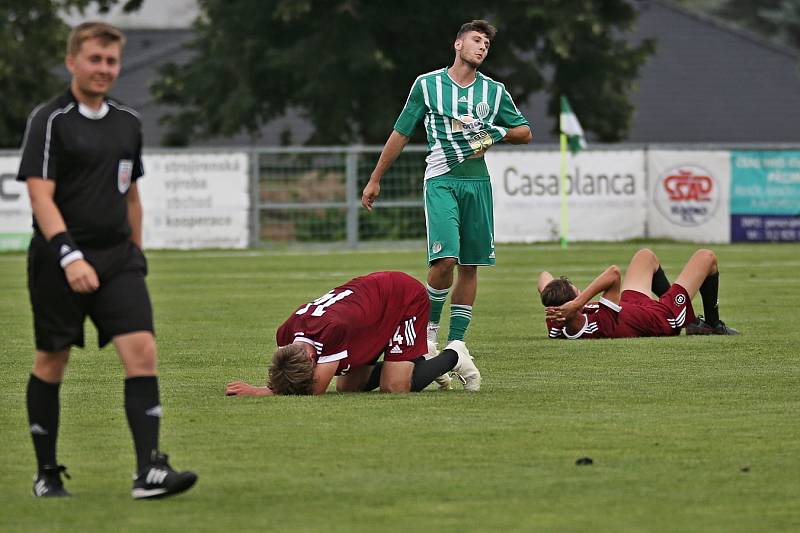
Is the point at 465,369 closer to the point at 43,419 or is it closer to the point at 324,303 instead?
the point at 324,303

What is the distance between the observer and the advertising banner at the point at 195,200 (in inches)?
1138

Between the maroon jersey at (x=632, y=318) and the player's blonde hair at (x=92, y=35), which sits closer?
the player's blonde hair at (x=92, y=35)

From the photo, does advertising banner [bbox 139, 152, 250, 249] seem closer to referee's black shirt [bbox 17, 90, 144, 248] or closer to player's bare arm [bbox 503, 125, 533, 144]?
player's bare arm [bbox 503, 125, 533, 144]

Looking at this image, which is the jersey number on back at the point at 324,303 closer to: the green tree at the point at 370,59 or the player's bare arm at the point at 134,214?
the player's bare arm at the point at 134,214

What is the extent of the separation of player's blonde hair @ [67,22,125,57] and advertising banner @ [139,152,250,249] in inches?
881

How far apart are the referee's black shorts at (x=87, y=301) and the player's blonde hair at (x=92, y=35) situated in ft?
2.40

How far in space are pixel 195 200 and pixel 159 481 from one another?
75.5ft

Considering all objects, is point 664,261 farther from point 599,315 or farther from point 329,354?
point 329,354

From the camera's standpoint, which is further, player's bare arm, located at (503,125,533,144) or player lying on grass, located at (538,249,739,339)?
player lying on grass, located at (538,249,739,339)

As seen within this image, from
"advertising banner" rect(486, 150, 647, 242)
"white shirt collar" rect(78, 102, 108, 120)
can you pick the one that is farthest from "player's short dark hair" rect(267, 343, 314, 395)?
"advertising banner" rect(486, 150, 647, 242)

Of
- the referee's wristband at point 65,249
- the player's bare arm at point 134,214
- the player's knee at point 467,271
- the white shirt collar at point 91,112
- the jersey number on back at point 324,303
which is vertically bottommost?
the jersey number on back at point 324,303

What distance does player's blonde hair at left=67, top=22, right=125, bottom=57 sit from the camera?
6289mm

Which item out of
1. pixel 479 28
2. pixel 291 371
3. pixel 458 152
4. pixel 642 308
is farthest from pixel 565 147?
pixel 291 371

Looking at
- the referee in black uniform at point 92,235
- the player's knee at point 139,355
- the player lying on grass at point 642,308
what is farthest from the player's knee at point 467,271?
the player's knee at point 139,355
